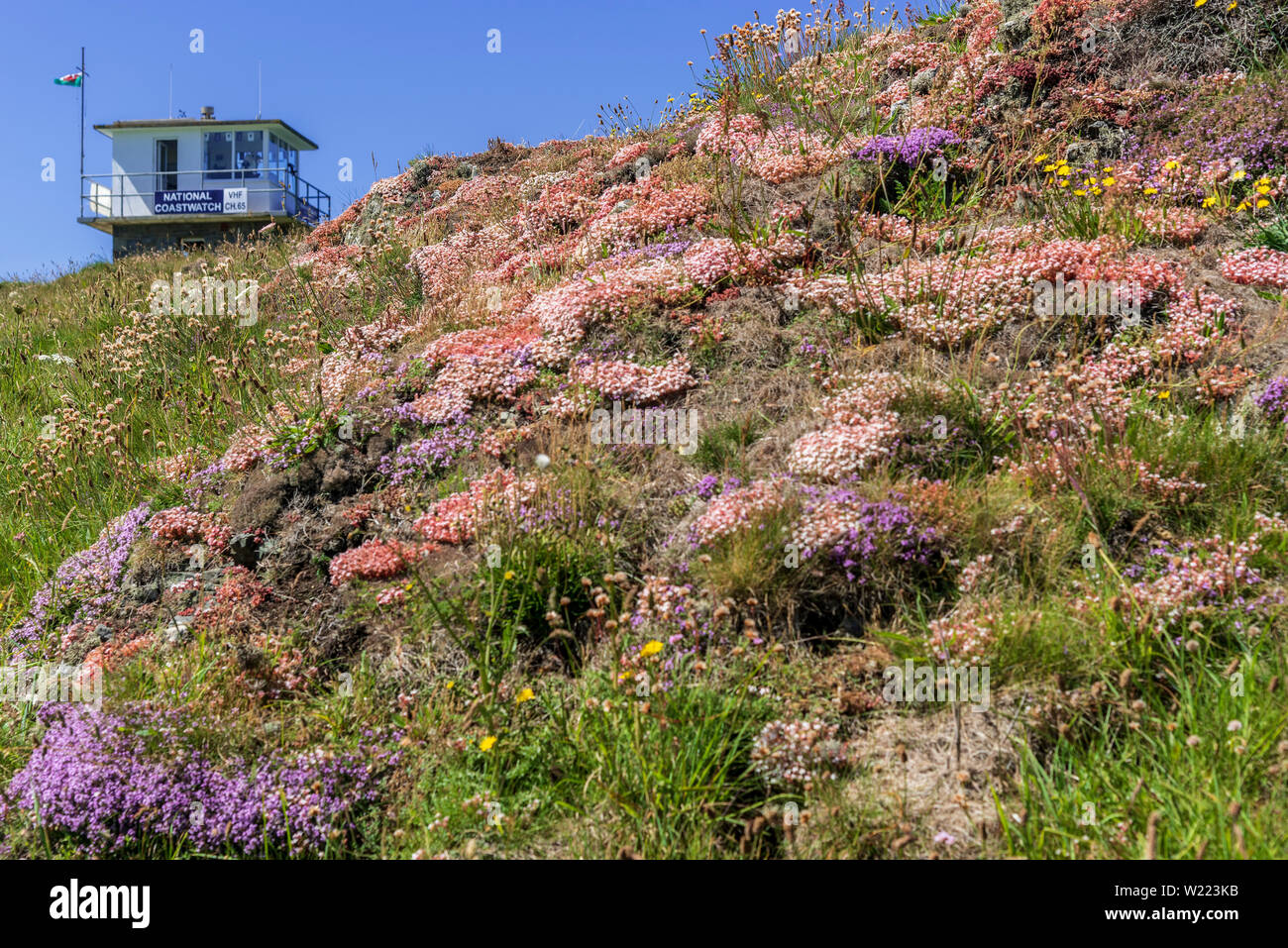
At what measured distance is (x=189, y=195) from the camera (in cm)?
3809

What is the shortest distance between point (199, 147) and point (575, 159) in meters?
34.9

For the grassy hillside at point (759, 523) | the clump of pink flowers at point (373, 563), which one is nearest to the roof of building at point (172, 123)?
the grassy hillside at point (759, 523)

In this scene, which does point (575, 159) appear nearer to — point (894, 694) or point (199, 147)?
point (894, 694)

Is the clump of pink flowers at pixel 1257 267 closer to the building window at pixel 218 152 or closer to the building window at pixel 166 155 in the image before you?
the building window at pixel 218 152

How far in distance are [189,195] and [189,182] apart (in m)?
0.92

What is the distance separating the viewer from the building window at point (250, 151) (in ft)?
127

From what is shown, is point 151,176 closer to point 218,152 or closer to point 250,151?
point 218,152

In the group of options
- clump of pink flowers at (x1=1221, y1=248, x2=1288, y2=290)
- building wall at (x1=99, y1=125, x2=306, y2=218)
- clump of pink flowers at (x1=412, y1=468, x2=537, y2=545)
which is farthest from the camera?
building wall at (x1=99, y1=125, x2=306, y2=218)

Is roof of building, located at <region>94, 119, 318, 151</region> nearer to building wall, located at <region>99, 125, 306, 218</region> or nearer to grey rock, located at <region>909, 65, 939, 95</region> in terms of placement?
building wall, located at <region>99, 125, 306, 218</region>

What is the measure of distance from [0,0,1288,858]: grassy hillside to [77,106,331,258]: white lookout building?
32.6 meters

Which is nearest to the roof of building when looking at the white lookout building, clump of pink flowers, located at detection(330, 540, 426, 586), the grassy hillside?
the white lookout building

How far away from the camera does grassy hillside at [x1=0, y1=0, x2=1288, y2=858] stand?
144 inches

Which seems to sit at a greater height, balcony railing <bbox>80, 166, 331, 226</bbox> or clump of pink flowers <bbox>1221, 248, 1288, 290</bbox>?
balcony railing <bbox>80, 166, 331, 226</bbox>

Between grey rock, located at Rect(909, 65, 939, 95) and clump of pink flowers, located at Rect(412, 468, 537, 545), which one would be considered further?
grey rock, located at Rect(909, 65, 939, 95)
